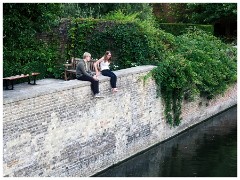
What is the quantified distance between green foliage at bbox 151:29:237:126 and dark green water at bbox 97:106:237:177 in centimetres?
106

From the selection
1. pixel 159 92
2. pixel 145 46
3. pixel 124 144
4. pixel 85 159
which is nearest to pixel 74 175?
pixel 85 159

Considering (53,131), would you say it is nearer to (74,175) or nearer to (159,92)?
(74,175)

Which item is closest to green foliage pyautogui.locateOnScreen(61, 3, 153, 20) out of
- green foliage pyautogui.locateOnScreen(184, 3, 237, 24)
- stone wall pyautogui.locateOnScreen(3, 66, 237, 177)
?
green foliage pyautogui.locateOnScreen(184, 3, 237, 24)

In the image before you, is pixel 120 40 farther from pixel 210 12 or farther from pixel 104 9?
pixel 210 12

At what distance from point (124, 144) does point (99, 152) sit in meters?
1.23

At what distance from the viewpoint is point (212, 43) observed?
20.0 meters

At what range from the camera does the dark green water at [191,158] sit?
42.5ft

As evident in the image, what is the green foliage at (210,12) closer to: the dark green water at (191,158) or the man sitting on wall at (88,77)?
the dark green water at (191,158)

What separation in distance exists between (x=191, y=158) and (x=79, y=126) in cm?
358

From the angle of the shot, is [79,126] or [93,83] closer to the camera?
[79,126]

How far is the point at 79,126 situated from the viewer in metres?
12.3

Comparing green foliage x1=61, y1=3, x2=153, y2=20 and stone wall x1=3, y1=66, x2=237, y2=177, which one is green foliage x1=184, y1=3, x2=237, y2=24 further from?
stone wall x1=3, y1=66, x2=237, y2=177

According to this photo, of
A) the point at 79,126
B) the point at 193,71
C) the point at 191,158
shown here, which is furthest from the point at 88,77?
the point at 193,71

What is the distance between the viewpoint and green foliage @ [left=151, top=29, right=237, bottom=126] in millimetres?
15523
